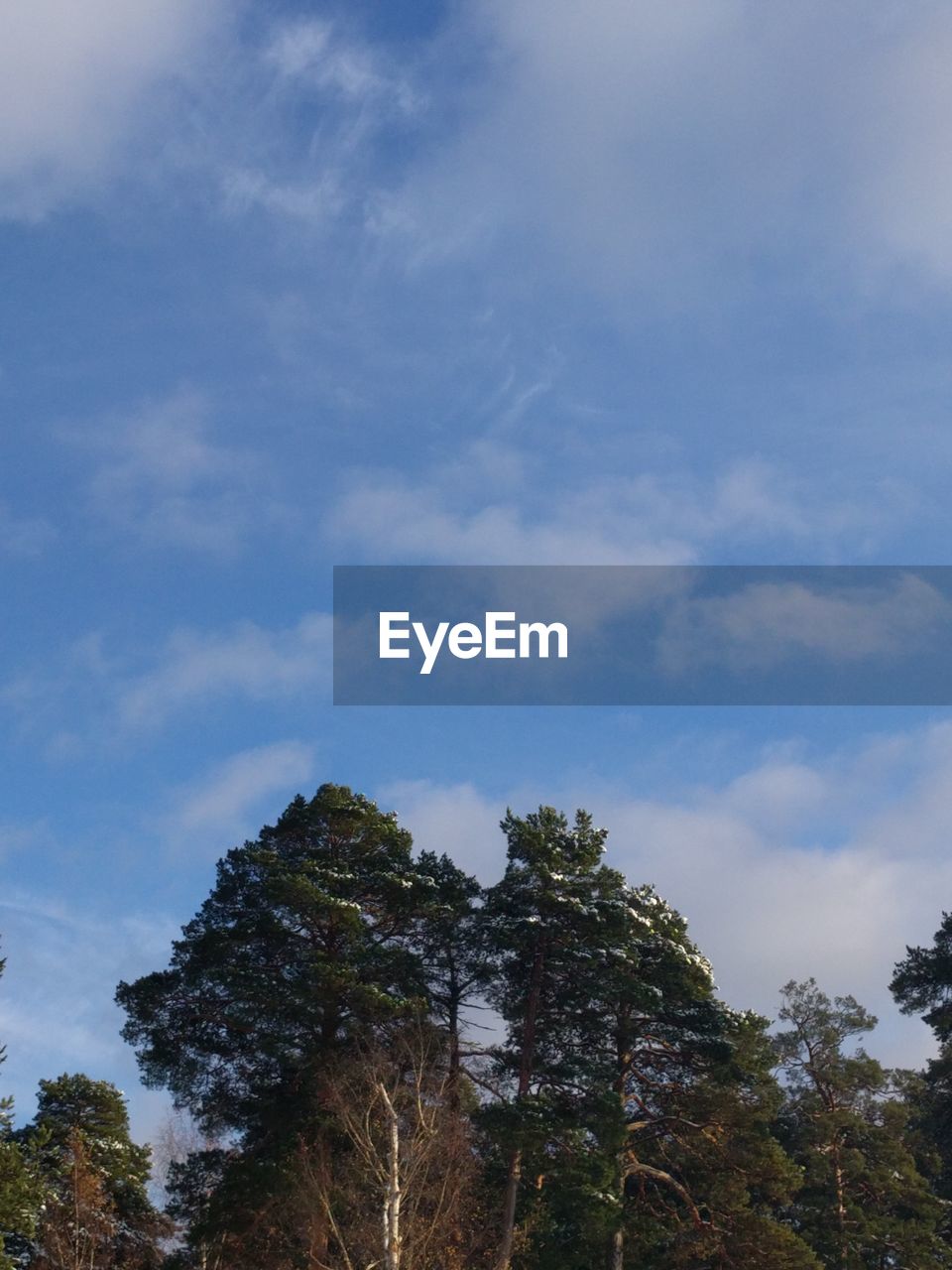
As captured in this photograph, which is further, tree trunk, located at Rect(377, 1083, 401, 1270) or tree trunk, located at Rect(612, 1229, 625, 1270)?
tree trunk, located at Rect(612, 1229, 625, 1270)

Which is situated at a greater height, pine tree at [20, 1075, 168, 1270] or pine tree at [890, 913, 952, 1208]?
pine tree at [890, 913, 952, 1208]

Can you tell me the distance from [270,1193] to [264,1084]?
167 inches

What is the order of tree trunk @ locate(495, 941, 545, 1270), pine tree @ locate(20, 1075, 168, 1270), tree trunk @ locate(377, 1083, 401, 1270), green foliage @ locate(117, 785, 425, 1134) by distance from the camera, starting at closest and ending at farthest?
tree trunk @ locate(377, 1083, 401, 1270), tree trunk @ locate(495, 941, 545, 1270), green foliage @ locate(117, 785, 425, 1134), pine tree @ locate(20, 1075, 168, 1270)

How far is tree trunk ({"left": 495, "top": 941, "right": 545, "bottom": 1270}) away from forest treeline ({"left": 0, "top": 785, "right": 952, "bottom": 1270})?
105mm

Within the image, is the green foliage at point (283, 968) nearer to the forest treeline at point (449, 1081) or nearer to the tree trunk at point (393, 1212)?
the forest treeline at point (449, 1081)

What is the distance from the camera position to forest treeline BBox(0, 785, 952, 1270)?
42.4 metres

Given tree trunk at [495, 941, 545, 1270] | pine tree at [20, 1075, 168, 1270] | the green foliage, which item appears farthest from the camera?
pine tree at [20, 1075, 168, 1270]

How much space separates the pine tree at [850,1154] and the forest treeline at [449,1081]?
0.54 feet

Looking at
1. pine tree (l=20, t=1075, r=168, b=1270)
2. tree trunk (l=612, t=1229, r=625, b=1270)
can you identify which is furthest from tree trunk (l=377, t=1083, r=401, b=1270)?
pine tree (l=20, t=1075, r=168, b=1270)

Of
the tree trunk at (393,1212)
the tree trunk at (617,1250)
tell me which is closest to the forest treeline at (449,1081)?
the tree trunk at (617,1250)

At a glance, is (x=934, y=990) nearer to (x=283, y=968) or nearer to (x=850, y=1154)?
(x=850, y=1154)

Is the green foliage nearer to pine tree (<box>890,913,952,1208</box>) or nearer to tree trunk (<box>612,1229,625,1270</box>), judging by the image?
tree trunk (<box>612,1229,625,1270</box>)

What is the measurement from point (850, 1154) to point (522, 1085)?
654 inches

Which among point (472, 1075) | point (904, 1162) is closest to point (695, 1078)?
point (472, 1075)
